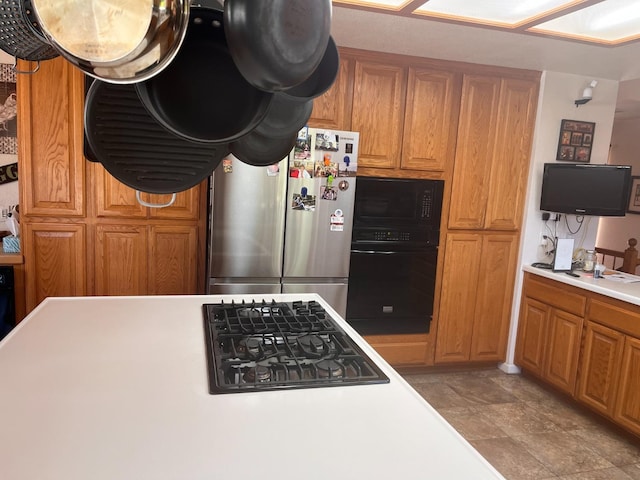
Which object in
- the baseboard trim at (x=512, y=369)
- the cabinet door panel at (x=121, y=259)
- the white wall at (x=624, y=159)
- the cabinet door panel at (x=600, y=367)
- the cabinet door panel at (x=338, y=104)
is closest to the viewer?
the cabinet door panel at (x=600, y=367)

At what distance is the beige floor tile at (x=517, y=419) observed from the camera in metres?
2.77

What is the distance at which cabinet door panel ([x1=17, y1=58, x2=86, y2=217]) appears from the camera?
259 cm

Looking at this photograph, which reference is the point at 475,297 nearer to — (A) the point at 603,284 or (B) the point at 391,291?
(B) the point at 391,291

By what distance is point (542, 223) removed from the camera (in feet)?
11.5

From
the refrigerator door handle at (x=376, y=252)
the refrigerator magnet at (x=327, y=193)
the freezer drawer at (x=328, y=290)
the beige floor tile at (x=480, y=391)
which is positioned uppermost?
the refrigerator magnet at (x=327, y=193)

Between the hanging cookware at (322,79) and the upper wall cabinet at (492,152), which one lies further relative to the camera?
the upper wall cabinet at (492,152)

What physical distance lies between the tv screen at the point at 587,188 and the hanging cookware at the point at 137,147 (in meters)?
3.02

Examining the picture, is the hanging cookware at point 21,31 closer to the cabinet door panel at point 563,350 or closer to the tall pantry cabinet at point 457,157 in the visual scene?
the tall pantry cabinet at point 457,157

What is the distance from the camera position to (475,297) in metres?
3.48

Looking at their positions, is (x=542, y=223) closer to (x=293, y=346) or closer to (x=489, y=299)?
(x=489, y=299)

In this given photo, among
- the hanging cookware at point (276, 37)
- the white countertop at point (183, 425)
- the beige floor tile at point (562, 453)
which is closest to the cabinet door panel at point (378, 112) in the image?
the beige floor tile at point (562, 453)

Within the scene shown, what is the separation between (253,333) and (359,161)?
1.95 m

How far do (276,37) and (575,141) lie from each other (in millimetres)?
3525

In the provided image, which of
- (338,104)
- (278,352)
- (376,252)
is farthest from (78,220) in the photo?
(278,352)
